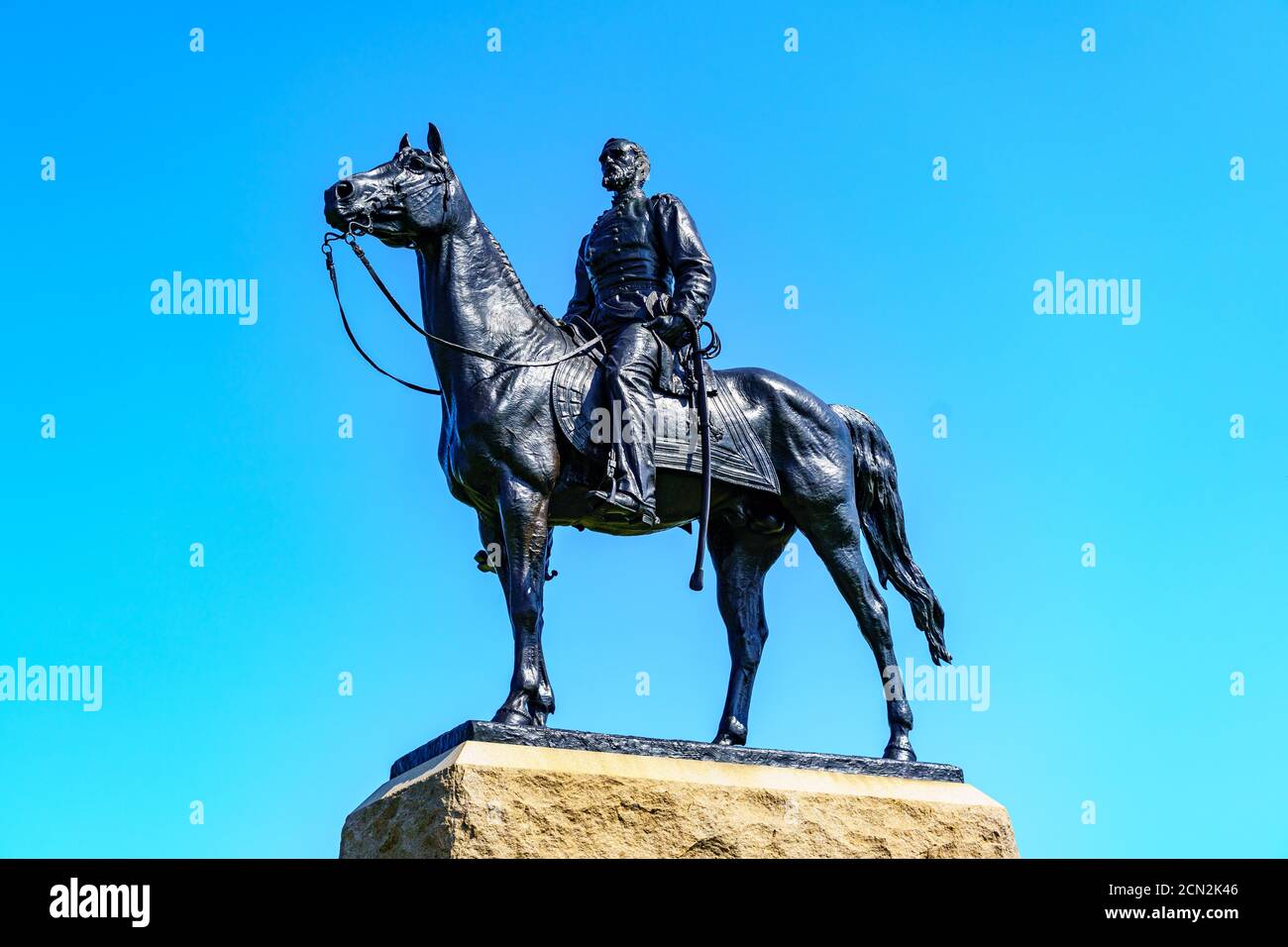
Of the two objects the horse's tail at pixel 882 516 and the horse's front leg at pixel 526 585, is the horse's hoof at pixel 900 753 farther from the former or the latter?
the horse's front leg at pixel 526 585

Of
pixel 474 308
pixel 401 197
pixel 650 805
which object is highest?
pixel 401 197

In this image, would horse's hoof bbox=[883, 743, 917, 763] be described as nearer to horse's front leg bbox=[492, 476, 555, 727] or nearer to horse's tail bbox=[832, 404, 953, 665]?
horse's tail bbox=[832, 404, 953, 665]

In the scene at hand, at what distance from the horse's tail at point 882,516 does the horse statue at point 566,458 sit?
0.03 ft

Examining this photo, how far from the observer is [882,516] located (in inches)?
556

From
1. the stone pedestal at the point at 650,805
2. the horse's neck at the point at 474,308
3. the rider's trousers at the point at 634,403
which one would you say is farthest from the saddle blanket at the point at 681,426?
the stone pedestal at the point at 650,805

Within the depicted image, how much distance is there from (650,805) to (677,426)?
2.71m

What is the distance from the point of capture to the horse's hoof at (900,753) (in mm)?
13203

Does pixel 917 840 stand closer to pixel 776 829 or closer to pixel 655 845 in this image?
pixel 776 829

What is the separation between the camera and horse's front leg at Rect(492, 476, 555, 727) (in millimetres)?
12125

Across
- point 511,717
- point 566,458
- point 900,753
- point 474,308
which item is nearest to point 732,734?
point 900,753

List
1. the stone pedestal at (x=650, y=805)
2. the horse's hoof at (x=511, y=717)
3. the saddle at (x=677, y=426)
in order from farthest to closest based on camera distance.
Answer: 1. the saddle at (x=677, y=426)
2. the horse's hoof at (x=511, y=717)
3. the stone pedestal at (x=650, y=805)

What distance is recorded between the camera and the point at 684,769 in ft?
39.6

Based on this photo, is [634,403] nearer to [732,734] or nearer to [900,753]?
[732,734]

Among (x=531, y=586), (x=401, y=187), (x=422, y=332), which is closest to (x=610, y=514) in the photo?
(x=531, y=586)
